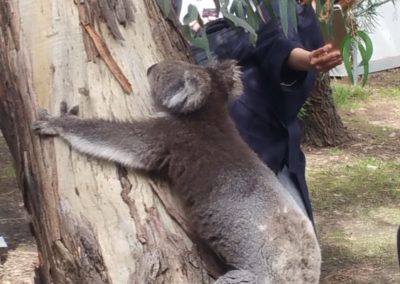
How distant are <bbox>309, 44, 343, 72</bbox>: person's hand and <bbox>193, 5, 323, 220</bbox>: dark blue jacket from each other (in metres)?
0.22

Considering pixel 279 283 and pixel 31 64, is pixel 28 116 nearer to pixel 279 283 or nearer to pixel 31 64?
pixel 31 64

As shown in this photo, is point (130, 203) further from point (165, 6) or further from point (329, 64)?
point (329, 64)

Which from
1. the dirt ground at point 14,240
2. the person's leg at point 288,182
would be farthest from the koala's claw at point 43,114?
the dirt ground at point 14,240

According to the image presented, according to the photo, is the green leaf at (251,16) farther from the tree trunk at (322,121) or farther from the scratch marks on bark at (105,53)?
the tree trunk at (322,121)

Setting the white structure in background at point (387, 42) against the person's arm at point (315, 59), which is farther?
the white structure in background at point (387, 42)

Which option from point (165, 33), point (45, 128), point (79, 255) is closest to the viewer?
point (79, 255)

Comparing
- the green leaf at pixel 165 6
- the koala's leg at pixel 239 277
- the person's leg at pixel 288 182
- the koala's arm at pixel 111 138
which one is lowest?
the koala's leg at pixel 239 277

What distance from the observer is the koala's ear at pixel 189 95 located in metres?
2.25

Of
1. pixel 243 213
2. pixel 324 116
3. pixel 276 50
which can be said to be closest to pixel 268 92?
pixel 276 50

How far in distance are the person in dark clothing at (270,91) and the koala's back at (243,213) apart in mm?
480

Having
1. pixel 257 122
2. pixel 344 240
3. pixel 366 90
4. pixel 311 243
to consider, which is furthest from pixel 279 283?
pixel 366 90

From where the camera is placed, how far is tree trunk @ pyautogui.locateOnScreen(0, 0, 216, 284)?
195cm

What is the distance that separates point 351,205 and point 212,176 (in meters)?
3.05

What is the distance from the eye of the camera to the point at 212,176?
2.13 metres
